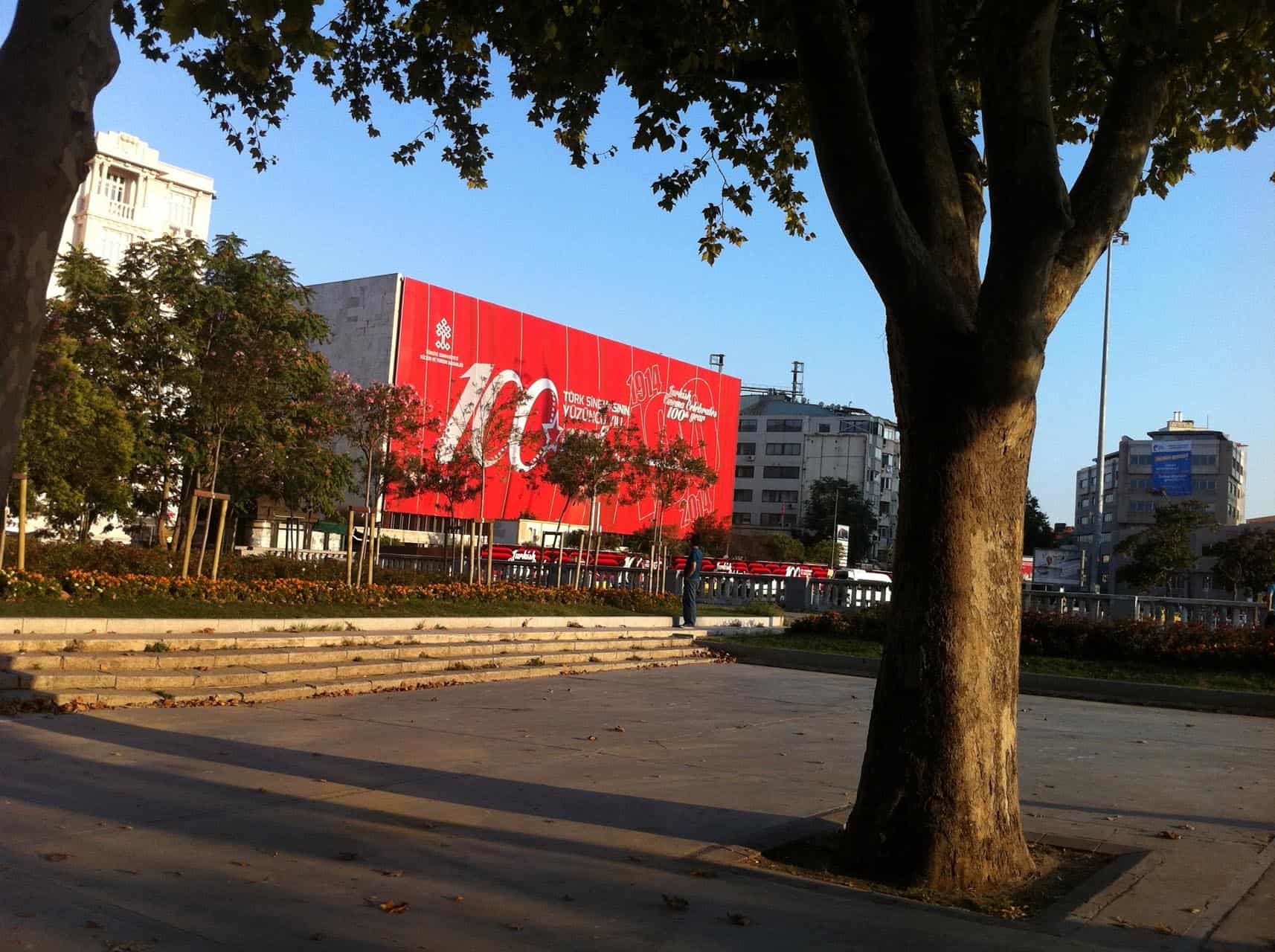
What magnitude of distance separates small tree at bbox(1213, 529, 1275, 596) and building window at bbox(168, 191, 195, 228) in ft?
188

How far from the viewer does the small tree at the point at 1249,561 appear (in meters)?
53.1

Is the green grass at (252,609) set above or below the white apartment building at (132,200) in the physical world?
below

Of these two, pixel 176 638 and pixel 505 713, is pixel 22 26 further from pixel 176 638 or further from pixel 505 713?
pixel 176 638

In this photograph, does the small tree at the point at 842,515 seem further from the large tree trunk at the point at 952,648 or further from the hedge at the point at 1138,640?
the large tree trunk at the point at 952,648

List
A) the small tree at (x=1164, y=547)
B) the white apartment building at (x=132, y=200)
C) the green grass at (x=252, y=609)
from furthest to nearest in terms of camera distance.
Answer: the white apartment building at (x=132, y=200), the small tree at (x=1164, y=547), the green grass at (x=252, y=609)

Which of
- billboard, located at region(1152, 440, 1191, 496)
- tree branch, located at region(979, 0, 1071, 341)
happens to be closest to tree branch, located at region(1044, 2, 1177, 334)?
tree branch, located at region(979, 0, 1071, 341)

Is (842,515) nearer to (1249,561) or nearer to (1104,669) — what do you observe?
(1249,561)

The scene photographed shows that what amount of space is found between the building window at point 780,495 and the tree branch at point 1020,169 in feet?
355

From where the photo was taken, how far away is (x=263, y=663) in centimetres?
1278

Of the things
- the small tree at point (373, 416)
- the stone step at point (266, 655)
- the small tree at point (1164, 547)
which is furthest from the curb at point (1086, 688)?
the small tree at point (1164, 547)

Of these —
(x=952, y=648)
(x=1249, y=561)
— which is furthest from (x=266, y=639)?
(x=1249, y=561)

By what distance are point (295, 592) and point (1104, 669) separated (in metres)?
12.9

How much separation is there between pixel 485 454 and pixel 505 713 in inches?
775

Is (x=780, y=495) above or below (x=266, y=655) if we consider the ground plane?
above
